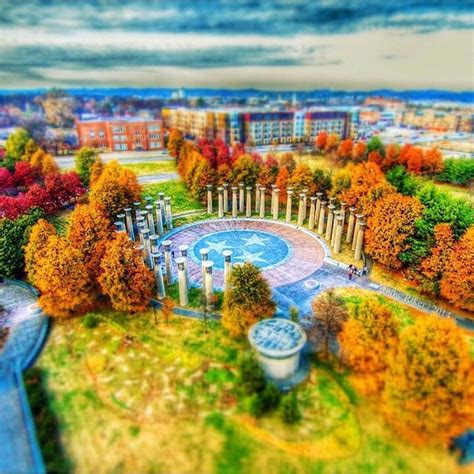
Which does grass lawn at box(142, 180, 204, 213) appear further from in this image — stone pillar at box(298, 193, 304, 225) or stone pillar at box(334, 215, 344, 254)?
stone pillar at box(334, 215, 344, 254)

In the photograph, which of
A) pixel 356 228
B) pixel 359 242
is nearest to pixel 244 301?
pixel 359 242

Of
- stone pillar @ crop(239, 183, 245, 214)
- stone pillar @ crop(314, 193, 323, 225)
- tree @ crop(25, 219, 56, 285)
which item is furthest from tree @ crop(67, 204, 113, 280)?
stone pillar @ crop(314, 193, 323, 225)

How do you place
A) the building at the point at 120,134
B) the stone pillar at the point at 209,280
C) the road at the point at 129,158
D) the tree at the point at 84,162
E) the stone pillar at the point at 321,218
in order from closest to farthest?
the stone pillar at the point at 209,280 → the stone pillar at the point at 321,218 → the tree at the point at 84,162 → the road at the point at 129,158 → the building at the point at 120,134

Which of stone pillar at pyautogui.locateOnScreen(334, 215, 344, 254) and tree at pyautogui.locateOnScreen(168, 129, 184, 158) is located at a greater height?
tree at pyautogui.locateOnScreen(168, 129, 184, 158)

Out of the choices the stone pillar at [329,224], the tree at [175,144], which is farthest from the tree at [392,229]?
the tree at [175,144]

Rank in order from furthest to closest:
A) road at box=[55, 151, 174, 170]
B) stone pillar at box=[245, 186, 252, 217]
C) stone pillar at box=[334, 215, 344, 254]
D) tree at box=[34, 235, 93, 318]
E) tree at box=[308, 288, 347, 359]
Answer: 1. road at box=[55, 151, 174, 170]
2. stone pillar at box=[245, 186, 252, 217]
3. stone pillar at box=[334, 215, 344, 254]
4. tree at box=[34, 235, 93, 318]
5. tree at box=[308, 288, 347, 359]

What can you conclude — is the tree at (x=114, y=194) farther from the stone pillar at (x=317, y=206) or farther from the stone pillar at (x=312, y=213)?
the stone pillar at (x=317, y=206)

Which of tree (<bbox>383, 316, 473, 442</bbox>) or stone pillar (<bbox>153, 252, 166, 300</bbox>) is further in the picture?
stone pillar (<bbox>153, 252, 166, 300</bbox>)
